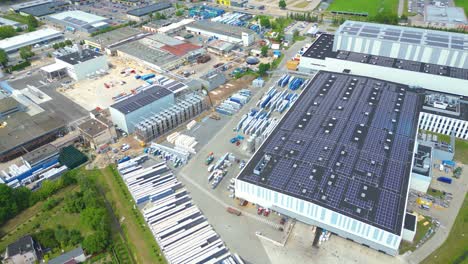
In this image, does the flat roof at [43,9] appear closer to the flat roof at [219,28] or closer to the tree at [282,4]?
the flat roof at [219,28]

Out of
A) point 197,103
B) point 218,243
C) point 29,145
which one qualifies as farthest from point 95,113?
point 218,243

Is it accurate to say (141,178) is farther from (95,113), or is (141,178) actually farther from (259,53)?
(259,53)

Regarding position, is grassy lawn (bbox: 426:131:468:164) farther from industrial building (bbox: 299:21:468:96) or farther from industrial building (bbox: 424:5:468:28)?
industrial building (bbox: 424:5:468:28)

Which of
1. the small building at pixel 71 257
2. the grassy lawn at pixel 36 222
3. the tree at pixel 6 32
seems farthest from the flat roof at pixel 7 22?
the small building at pixel 71 257

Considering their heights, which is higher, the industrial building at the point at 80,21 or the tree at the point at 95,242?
the industrial building at the point at 80,21

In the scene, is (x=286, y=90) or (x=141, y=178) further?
(x=286, y=90)

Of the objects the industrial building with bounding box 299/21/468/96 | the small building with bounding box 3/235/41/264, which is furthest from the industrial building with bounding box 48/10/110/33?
the small building with bounding box 3/235/41/264
